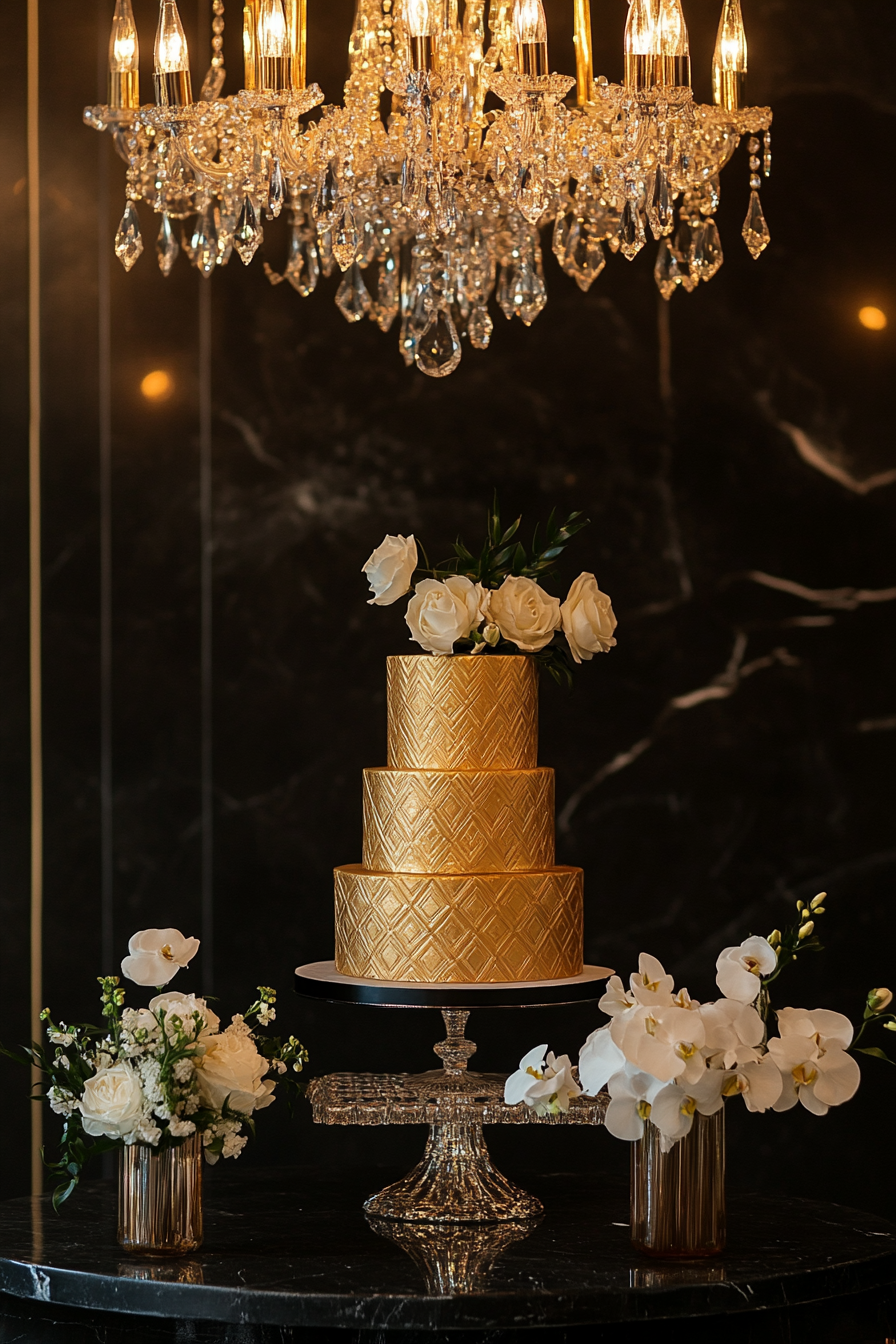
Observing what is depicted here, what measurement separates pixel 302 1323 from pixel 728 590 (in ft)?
7.06

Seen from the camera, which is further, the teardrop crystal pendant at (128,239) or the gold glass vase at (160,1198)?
the teardrop crystal pendant at (128,239)

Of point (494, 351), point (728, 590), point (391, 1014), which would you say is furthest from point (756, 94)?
point (391, 1014)

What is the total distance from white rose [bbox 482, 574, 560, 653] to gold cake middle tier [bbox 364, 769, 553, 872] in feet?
0.63

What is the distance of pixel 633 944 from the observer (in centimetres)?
362

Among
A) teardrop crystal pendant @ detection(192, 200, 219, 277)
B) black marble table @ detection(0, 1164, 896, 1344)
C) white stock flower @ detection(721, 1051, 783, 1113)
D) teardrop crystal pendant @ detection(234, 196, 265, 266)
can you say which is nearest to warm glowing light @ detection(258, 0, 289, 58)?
teardrop crystal pendant @ detection(234, 196, 265, 266)

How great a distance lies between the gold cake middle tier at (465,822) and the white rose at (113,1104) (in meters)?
0.50

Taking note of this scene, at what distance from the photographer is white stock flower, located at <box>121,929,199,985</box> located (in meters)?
2.09

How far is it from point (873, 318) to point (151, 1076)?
2.43 m

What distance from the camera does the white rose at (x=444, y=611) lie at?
2.29 m

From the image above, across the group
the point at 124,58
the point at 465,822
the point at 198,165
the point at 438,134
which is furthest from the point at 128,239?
the point at 465,822

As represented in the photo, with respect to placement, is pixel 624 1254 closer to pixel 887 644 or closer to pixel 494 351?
pixel 887 644

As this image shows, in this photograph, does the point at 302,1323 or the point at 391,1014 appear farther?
the point at 391,1014

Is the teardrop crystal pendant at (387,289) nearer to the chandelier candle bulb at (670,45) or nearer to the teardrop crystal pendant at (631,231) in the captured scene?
the teardrop crystal pendant at (631,231)

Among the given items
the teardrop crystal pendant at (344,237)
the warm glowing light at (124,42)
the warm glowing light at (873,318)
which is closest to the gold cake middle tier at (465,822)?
the teardrop crystal pendant at (344,237)
